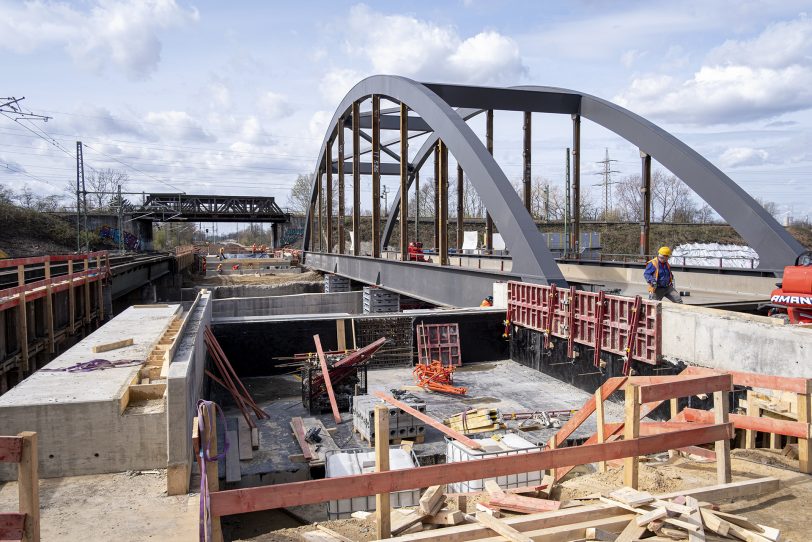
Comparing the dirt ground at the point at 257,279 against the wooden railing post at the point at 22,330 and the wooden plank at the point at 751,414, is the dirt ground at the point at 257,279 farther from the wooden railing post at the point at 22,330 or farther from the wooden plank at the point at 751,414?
the wooden plank at the point at 751,414

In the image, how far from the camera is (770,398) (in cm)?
766

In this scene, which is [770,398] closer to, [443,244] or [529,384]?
[529,384]

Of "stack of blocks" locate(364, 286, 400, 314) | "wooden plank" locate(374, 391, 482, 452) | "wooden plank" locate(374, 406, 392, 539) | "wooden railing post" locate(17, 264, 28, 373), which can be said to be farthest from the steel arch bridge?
"wooden railing post" locate(17, 264, 28, 373)

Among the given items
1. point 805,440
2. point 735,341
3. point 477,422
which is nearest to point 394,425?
point 477,422

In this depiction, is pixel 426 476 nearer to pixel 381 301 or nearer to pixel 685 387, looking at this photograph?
pixel 685 387

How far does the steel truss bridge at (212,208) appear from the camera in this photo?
2579 inches

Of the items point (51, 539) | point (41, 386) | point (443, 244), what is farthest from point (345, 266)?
point (51, 539)

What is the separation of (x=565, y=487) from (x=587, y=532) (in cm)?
187

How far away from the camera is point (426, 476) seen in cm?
448

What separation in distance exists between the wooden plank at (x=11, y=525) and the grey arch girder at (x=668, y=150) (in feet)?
56.5

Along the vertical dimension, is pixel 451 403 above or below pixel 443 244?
below

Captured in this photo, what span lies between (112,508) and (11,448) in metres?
2.21

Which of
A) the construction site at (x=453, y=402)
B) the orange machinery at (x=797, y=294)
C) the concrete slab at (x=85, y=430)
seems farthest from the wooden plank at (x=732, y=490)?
the orange machinery at (x=797, y=294)

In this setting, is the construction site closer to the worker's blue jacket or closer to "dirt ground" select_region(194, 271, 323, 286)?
the worker's blue jacket
